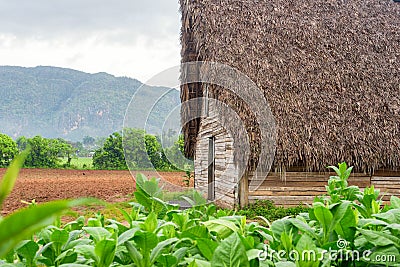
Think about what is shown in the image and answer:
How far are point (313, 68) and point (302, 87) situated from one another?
50 centimetres

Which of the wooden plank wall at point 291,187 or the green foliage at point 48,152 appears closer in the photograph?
the wooden plank wall at point 291,187

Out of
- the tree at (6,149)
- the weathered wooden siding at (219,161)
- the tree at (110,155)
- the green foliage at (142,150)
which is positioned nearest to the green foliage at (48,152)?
the tree at (6,149)

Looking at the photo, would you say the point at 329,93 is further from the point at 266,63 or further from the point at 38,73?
the point at 38,73

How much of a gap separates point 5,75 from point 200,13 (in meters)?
47.6

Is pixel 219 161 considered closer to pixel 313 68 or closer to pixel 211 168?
pixel 211 168

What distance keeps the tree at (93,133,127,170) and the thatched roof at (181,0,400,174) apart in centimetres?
1261

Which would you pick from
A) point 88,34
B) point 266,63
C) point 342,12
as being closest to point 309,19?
point 342,12

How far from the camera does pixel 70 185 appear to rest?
14719 millimetres

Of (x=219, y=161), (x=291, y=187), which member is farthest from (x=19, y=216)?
(x=219, y=161)

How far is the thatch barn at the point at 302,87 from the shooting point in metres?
6.96

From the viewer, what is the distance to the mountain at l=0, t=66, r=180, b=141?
47125 mm

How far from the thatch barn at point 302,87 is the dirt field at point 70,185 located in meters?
1.69

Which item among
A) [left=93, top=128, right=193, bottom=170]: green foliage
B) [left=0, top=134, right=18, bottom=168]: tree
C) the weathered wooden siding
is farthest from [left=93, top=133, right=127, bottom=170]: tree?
the weathered wooden siding

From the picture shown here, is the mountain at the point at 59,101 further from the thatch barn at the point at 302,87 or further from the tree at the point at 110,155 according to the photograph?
the thatch barn at the point at 302,87
